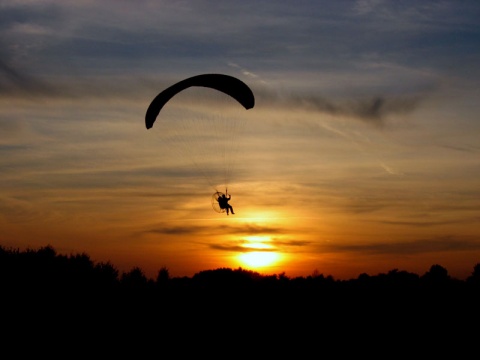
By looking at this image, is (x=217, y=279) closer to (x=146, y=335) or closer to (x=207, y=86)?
(x=207, y=86)

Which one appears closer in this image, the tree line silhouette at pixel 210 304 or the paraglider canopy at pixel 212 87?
the tree line silhouette at pixel 210 304

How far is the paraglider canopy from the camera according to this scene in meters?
31.1

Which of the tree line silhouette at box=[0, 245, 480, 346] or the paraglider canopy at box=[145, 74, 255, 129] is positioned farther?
the paraglider canopy at box=[145, 74, 255, 129]

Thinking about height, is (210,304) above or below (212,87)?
below

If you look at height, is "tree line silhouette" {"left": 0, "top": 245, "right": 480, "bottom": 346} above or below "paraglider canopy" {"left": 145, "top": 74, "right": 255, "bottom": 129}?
below

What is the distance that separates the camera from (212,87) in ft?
103

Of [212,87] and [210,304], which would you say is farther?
[212,87]

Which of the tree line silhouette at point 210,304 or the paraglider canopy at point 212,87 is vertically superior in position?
the paraglider canopy at point 212,87

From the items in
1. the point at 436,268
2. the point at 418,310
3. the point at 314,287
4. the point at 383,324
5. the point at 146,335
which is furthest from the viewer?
the point at 436,268

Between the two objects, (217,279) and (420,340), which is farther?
(217,279)

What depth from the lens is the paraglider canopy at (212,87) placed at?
31.1m

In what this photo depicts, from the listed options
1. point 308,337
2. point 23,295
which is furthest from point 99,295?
point 308,337

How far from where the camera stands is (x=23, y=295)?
974 inches

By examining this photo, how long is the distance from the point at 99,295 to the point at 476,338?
14273 millimetres
